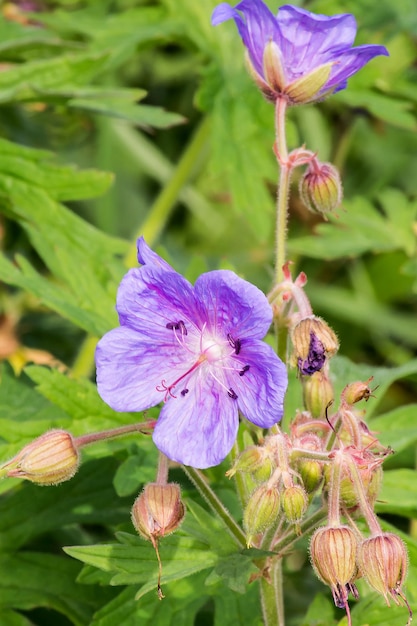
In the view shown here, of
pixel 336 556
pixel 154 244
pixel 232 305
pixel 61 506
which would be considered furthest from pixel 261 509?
pixel 154 244

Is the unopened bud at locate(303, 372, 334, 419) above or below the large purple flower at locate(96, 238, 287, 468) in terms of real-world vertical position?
below

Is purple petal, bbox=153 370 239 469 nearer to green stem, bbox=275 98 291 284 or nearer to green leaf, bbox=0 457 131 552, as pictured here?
green stem, bbox=275 98 291 284

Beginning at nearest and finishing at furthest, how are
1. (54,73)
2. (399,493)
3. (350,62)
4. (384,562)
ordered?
(384,562) < (350,62) < (399,493) < (54,73)

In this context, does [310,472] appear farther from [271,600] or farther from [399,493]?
[399,493]

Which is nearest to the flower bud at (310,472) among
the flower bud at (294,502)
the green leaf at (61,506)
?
the flower bud at (294,502)

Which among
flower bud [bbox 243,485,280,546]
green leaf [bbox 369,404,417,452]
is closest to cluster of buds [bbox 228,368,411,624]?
flower bud [bbox 243,485,280,546]

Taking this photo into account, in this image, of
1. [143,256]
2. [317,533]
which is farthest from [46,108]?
[317,533]
